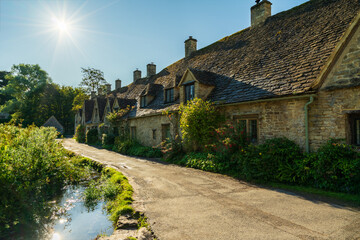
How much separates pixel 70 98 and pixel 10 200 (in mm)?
56601

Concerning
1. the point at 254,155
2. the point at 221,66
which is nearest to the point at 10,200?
the point at 254,155

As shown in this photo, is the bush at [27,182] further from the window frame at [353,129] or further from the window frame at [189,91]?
the window frame at [353,129]

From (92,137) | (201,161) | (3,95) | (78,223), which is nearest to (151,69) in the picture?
(92,137)

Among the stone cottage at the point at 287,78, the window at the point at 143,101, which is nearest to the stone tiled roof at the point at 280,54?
the stone cottage at the point at 287,78

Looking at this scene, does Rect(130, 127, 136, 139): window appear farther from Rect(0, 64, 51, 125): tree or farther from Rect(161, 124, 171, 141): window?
Rect(0, 64, 51, 125): tree

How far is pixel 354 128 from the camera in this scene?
735 cm

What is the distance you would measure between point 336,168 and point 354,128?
1.87m

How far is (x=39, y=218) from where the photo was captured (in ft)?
19.0

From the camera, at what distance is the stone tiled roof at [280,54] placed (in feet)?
29.7

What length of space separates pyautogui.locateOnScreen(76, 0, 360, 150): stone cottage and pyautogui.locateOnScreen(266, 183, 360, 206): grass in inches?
77.0

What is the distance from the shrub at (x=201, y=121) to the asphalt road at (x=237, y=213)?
3892 millimetres

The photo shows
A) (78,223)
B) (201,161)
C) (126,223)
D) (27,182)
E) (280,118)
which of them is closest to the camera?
(126,223)

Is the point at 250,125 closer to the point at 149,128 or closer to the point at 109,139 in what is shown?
the point at 149,128

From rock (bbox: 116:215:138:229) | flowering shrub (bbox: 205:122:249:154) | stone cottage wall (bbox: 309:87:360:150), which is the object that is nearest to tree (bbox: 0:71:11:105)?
flowering shrub (bbox: 205:122:249:154)
